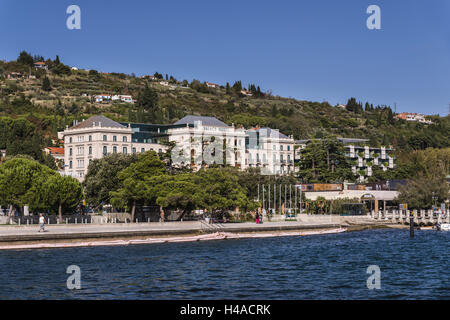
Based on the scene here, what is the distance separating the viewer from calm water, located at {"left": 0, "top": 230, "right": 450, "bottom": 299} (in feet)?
128

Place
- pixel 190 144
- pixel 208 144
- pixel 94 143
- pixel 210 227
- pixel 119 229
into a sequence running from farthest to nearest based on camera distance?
1. pixel 208 144
2. pixel 190 144
3. pixel 94 143
4. pixel 210 227
5. pixel 119 229

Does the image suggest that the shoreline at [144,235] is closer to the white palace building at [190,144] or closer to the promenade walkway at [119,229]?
the promenade walkway at [119,229]

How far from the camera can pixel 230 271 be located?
4838 cm

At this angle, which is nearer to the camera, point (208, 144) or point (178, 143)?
point (178, 143)

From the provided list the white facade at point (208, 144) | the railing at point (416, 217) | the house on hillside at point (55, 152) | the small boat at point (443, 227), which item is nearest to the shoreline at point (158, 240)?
the small boat at point (443, 227)

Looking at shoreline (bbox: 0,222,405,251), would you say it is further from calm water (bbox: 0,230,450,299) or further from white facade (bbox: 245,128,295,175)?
white facade (bbox: 245,128,295,175)

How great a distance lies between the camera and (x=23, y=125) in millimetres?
154750

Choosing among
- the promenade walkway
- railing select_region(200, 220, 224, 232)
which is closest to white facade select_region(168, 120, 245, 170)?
the promenade walkway

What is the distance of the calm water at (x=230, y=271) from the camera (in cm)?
3897

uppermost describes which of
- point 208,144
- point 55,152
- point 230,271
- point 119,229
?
point 208,144

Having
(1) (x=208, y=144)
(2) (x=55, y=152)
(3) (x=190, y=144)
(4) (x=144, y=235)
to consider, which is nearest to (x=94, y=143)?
(3) (x=190, y=144)

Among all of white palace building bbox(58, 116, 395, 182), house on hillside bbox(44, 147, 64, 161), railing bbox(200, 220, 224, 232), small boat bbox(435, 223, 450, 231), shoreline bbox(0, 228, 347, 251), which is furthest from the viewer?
house on hillside bbox(44, 147, 64, 161)

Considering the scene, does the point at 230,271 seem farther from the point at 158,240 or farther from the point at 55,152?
the point at 55,152
